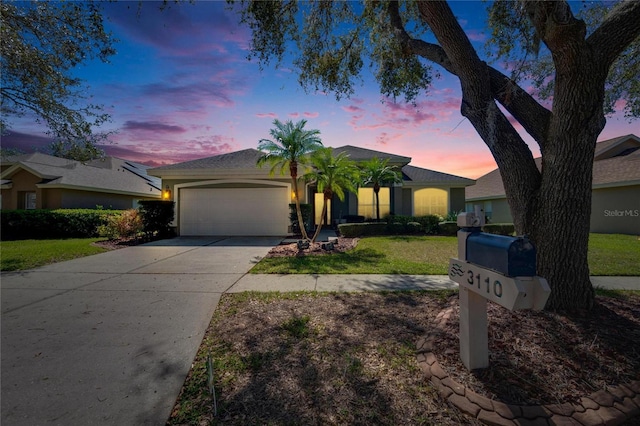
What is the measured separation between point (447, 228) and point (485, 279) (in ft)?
44.9

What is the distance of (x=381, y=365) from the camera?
9.16 ft

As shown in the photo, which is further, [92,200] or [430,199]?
[92,200]

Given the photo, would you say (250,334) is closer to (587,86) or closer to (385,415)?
(385,415)

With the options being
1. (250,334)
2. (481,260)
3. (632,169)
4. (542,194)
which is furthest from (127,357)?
(632,169)

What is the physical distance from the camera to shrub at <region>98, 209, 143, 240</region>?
12.3 meters

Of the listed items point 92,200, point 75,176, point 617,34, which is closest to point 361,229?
point 617,34

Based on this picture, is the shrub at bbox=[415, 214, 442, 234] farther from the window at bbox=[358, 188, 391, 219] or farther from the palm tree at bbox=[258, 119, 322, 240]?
the palm tree at bbox=[258, 119, 322, 240]

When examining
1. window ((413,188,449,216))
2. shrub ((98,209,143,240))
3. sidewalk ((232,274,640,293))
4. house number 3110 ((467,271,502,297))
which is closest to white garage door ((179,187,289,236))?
shrub ((98,209,143,240))

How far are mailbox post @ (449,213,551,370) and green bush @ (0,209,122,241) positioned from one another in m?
17.1

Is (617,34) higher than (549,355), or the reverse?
(617,34)

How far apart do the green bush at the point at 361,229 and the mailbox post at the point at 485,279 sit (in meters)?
10.9

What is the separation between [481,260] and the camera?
2.31m

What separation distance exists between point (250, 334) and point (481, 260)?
275cm

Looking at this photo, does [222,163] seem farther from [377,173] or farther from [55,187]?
[55,187]
